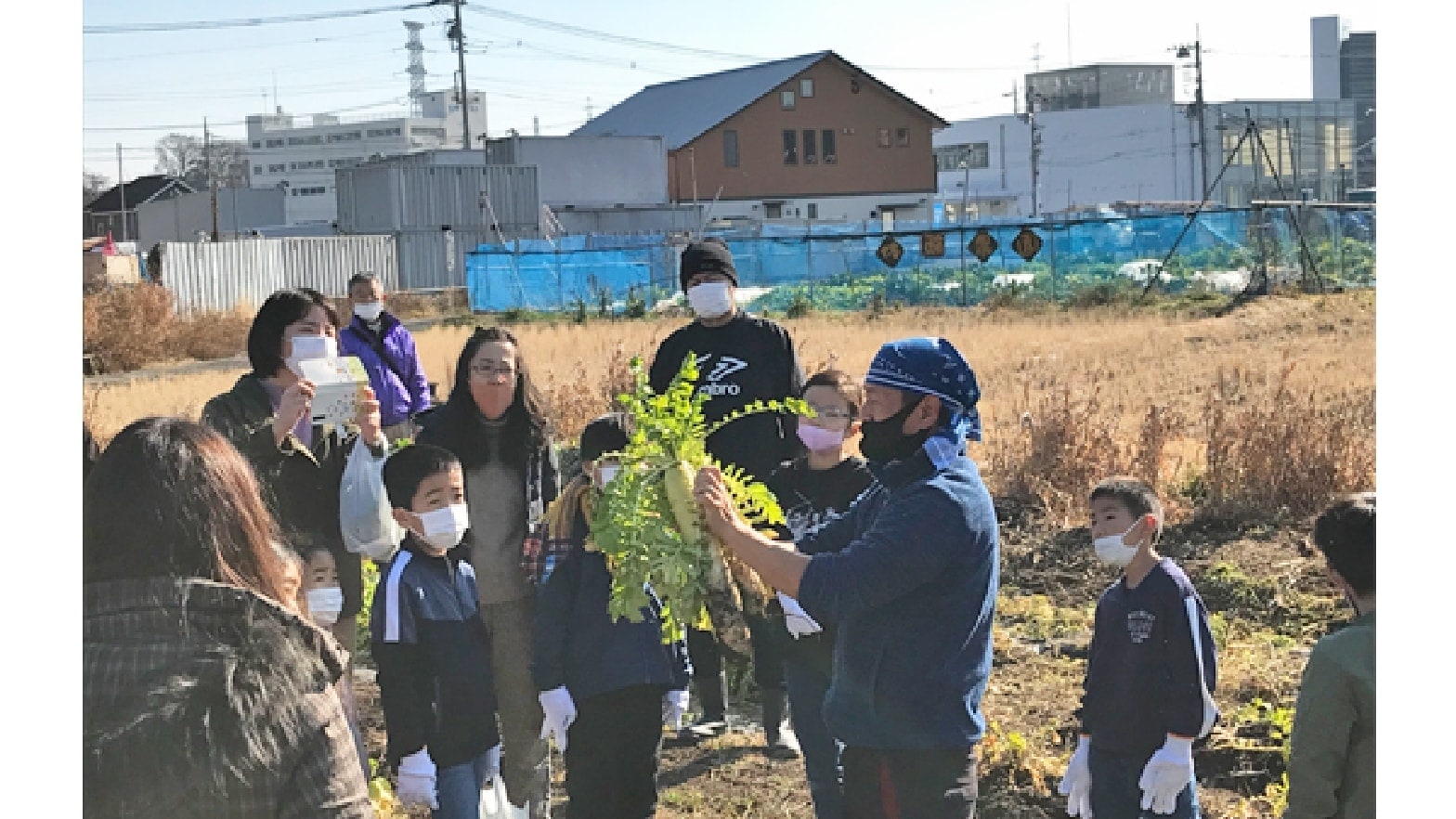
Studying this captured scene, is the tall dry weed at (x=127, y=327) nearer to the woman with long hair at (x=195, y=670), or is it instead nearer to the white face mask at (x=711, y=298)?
the white face mask at (x=711, y=298)

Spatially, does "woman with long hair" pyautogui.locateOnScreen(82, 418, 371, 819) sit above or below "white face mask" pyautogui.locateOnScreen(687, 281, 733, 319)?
below

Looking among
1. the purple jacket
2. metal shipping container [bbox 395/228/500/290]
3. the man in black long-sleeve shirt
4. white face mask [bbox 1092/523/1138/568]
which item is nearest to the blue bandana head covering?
white face mask [bbox 1092/523/1138/568]

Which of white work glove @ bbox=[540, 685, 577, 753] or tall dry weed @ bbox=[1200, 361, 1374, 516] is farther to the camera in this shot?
tall dry weed @ bbox=[1200, 361, 1374, 516]

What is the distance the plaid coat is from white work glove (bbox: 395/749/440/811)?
176 centimetres

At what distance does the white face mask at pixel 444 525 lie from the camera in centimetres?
423

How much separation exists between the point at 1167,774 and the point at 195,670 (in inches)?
97.3

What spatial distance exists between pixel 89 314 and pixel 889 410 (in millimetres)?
13973

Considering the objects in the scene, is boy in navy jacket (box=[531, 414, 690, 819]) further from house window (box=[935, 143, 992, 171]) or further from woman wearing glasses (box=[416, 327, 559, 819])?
house window (box=[935, 143, 992, 171])

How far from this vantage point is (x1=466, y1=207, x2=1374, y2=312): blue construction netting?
20.3 meters

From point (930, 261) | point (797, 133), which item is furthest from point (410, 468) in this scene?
point (930, 261)

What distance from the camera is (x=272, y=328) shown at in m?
4.94

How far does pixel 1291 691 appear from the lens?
564 centimetres
